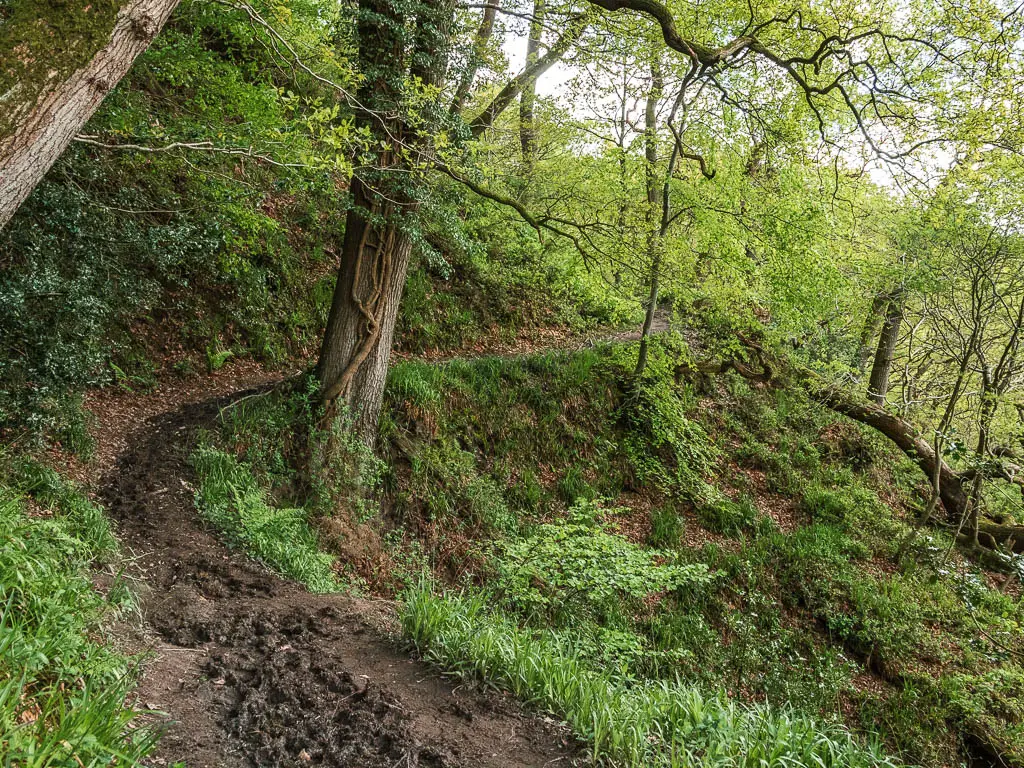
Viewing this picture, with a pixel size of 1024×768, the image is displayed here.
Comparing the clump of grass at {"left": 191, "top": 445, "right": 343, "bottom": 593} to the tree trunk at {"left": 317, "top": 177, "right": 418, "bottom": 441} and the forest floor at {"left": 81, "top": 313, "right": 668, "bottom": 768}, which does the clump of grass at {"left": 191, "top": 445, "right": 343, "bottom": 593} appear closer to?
the forest floor at {"left": 81, "top": 313, "right": 668, "bottom": 768}

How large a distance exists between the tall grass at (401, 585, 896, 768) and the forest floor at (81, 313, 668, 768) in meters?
0.14

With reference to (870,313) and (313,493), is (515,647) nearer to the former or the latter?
(313,493)

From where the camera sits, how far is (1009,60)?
6035 mm

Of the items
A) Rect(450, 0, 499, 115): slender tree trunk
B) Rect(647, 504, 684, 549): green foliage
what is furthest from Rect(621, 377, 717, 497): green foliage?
Rect(450, 0, 499, 115): slender tree trunk

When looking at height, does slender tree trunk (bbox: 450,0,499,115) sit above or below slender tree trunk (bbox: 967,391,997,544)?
above

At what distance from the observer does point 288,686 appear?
3.14m

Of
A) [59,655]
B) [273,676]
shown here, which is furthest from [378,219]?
[59,655]

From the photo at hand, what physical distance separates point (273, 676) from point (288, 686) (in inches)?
4.7

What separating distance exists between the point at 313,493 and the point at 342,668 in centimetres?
334

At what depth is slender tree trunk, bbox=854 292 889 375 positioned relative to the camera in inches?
499

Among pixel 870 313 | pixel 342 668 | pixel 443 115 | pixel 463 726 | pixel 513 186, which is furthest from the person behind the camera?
pixel 870 313

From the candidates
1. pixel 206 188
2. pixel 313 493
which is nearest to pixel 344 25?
pixel 206 188

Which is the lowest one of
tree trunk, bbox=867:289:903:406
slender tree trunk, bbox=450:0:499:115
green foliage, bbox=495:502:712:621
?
green foliage, bbox=495:502:712:621

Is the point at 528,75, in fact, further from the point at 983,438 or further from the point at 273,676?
the point at 273,676
